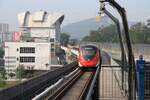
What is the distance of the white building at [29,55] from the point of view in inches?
5802

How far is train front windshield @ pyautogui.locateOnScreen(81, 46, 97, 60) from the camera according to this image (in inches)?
1843

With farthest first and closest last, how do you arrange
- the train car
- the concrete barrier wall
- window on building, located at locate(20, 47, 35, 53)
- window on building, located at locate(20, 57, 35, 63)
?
window on building, located at locate(20, 47, 35, 53) < window on building, located at locate(20, 57, 35, 63) < the train car < the concrete barrier wall

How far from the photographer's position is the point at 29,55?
149000mm

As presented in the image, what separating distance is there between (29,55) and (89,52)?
339ft

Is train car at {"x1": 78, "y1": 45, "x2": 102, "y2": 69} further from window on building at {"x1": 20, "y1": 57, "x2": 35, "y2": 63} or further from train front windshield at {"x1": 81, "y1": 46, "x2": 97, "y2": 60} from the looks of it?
window on building at {"x1": 20, "y1": 57, "x2": 35, "y2": 63}

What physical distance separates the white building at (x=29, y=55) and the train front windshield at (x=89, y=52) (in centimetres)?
10041

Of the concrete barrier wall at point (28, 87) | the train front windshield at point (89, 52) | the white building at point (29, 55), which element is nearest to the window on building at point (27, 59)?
the white building at point (29, 55)

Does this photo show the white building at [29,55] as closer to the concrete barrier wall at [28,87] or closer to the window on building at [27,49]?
the window on building at [27,49]

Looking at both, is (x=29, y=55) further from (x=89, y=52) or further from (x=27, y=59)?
(x=89, y=52)

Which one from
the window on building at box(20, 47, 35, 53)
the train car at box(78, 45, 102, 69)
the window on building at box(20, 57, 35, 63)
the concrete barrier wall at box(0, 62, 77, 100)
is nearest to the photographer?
the concrete barrier wall at box(0, 62, 77, 100)

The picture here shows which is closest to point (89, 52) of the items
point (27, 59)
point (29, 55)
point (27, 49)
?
point (27, 59)

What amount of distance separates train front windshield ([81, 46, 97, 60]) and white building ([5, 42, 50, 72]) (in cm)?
10041

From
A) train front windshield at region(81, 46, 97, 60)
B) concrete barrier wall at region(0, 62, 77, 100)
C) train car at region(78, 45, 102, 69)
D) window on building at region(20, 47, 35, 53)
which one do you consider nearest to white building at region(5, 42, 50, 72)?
window on building at region(20, 47, 35, 53)

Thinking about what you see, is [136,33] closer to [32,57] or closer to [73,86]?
[32,57]
